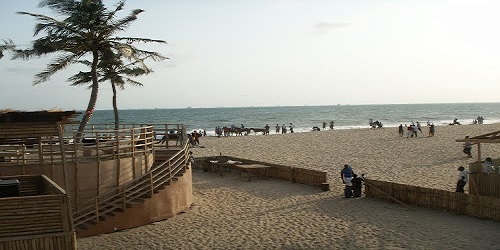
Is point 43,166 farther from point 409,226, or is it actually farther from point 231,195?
point 409,226

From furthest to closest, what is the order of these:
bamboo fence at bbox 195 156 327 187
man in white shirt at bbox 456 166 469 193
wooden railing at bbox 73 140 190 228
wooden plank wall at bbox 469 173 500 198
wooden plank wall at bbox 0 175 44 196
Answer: bamboo fence at bbox 195 156 327 187 → man in white shirt at bbox 456 166 469 193 → wooden plank wall at bbox 469 173 500 198 → wooden railing at bbox 73 140 190 228 → wooden plank wall at bbox 0 175 44 196

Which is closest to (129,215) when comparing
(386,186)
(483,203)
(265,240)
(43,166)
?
(43,166)

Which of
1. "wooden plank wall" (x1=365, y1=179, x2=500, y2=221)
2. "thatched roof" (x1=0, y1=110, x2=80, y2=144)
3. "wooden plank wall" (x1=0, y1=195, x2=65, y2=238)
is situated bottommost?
"wooden plank wall" (x1=365, y1=179, x2=500, y2=221)

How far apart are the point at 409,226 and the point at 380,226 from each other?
842 mm

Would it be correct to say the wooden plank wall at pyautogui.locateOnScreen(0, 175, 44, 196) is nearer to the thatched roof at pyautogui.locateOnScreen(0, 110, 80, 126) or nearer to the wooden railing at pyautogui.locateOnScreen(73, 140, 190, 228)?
the wooden railing at pyautogui.locateOnScreen(73, 140, 190, 228)

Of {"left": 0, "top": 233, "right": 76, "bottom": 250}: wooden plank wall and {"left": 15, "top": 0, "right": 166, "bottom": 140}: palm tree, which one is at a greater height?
{"left": 15, "top": 0, "right": 166, "bottom": 140}: palm tree

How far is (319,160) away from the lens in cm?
3100

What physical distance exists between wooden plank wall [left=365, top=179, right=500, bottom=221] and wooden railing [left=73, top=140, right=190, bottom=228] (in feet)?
25.2

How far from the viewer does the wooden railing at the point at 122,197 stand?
14344 mm

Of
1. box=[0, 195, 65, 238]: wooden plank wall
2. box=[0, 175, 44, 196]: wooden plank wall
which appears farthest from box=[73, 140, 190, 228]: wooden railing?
box=[0, 195, 65, 238]: wooden plank wall

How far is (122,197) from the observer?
15.1m

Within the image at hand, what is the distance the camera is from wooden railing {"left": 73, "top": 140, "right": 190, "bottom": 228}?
1434 centimetres

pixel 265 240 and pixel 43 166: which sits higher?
pixel 43 166

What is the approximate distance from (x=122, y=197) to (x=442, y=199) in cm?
1035
